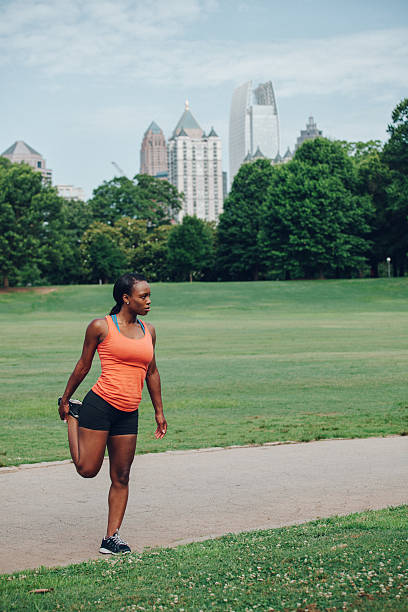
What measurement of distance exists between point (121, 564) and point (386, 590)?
1.68m

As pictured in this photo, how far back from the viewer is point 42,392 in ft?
49.1

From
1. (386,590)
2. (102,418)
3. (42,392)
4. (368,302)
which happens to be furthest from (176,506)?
(368,302)

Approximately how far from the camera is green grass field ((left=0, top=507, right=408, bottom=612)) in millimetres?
3898

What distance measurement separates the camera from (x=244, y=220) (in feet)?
275

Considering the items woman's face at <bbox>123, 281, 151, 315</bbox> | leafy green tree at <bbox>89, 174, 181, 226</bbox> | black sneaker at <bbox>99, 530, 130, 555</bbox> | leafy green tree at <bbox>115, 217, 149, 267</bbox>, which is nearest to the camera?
black sneaker at <bbox>99, 530, 130, 555</bbox>

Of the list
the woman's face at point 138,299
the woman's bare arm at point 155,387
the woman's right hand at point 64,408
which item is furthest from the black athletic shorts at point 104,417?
the woman's face at point 138,299

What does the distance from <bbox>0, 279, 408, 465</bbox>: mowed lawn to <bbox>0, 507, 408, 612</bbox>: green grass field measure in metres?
4.14

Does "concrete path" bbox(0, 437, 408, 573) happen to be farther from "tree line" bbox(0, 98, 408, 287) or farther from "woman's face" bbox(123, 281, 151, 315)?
"tree line" bbox(0, 98, 408, 287)

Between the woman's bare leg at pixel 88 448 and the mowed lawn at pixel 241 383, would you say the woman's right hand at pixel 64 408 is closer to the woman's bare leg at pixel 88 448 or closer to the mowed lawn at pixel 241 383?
the woman's bare leg at pixel 88 448

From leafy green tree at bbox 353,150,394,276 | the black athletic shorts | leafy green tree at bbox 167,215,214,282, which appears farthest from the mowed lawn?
leafy green tree at bbox 167,215,214,282

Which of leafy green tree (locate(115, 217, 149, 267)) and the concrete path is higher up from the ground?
leafy green tree (locate(115, 217, 149, 267))

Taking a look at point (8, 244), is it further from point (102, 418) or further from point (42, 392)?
point (102, 418)

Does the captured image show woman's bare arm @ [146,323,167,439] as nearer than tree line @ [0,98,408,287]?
Yes

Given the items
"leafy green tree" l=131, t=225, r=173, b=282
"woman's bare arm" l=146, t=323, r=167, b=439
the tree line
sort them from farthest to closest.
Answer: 1. "leafy green tree" l=131, t=225, r=173, b=282
2. the tree line
3. "woman's bare arm" l=146, t=323, r=167, b=439
